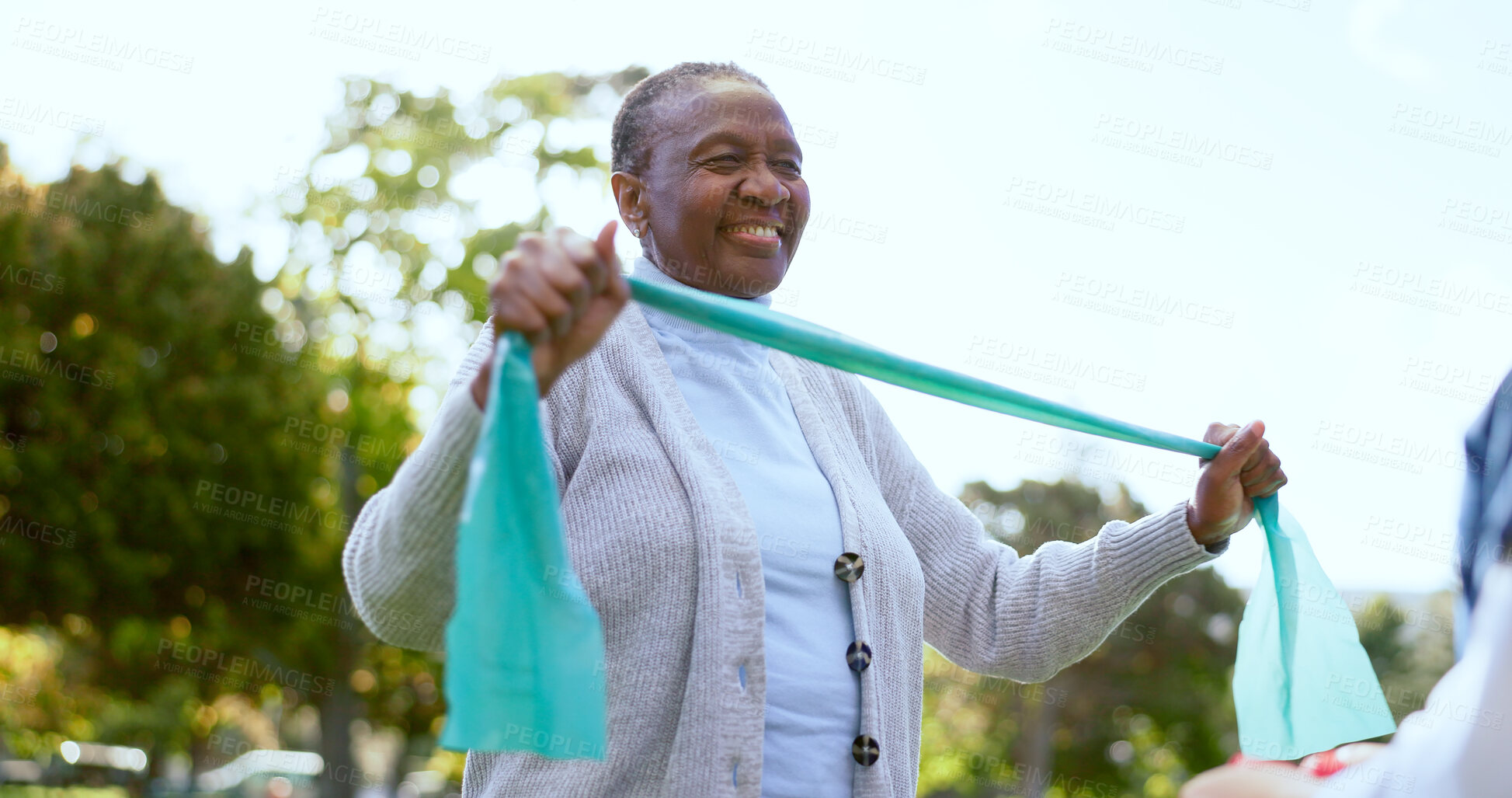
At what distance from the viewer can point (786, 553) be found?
2.04 meters

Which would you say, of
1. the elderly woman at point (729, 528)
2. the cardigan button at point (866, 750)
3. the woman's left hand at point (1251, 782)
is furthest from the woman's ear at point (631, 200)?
the woman's left hand at point (1251, 782)

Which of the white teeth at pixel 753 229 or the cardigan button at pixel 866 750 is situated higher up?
the white teeth at pixel 753 229

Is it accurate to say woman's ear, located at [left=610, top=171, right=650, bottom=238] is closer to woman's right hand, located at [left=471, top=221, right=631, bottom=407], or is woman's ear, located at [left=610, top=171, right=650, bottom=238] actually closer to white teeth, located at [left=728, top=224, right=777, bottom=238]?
white teeth, located at [left=728, top=224, right=777, bottom=238]

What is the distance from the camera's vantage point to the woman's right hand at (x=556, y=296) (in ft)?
5.12

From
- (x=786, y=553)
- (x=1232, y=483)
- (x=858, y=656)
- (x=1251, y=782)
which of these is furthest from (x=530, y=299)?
(x=1251, y=782)

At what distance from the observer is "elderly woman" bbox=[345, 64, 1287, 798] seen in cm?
174

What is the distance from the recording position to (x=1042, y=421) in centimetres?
246

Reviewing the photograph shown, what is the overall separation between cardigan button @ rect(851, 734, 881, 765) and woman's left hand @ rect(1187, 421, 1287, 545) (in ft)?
2.81

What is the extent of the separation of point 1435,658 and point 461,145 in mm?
22862

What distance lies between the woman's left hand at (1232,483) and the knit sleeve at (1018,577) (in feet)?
0.12

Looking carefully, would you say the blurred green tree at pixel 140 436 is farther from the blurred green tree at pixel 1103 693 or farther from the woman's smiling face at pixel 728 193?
the woman's smiling face at pixel 728 193

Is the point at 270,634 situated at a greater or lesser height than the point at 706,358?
greater

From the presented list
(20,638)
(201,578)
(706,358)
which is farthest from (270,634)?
(706,358)

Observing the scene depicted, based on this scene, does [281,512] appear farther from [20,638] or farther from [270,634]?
[20,638]
